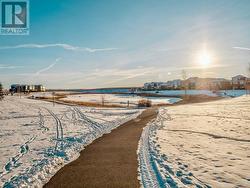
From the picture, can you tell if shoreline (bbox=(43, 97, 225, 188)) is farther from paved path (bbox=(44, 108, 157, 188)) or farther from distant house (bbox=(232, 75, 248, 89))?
distant house (bbox=(232, 75, 248, 89))

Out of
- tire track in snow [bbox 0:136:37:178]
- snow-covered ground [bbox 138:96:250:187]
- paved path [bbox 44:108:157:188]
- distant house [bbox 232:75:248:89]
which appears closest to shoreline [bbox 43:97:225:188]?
paved path [bbox 44:108:157:188]

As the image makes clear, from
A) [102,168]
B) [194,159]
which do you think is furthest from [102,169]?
[194,159]

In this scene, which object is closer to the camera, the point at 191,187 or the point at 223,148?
the point at 191,187

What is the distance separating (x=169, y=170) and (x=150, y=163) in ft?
2.97

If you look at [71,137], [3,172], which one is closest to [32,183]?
[3,172]

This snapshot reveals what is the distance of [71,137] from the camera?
13.7 metres

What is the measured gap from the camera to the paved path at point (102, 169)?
6.53 metres

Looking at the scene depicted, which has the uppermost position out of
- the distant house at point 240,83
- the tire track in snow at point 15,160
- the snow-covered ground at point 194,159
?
the distant house at point 240,83

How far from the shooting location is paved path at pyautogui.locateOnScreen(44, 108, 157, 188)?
6531 millimetres

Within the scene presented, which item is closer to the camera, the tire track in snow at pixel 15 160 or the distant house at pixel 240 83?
the tire track in snow at pixel 15 160

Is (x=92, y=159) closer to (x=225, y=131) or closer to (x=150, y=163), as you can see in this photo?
(x=150, y=163)

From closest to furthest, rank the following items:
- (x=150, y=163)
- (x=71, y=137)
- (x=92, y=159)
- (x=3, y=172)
→ (x=3, y=172) → (x=150, y=163) → (x=92, y=159) → (x=71, y=137)

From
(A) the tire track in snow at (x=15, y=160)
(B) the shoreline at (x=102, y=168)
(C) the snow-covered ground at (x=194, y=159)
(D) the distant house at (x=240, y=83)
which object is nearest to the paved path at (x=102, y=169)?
(B) the shoreline at (x=102, y=168)

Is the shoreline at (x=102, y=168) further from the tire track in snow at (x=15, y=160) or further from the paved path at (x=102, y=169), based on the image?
the tire track in snow at (x=15, y=160)
